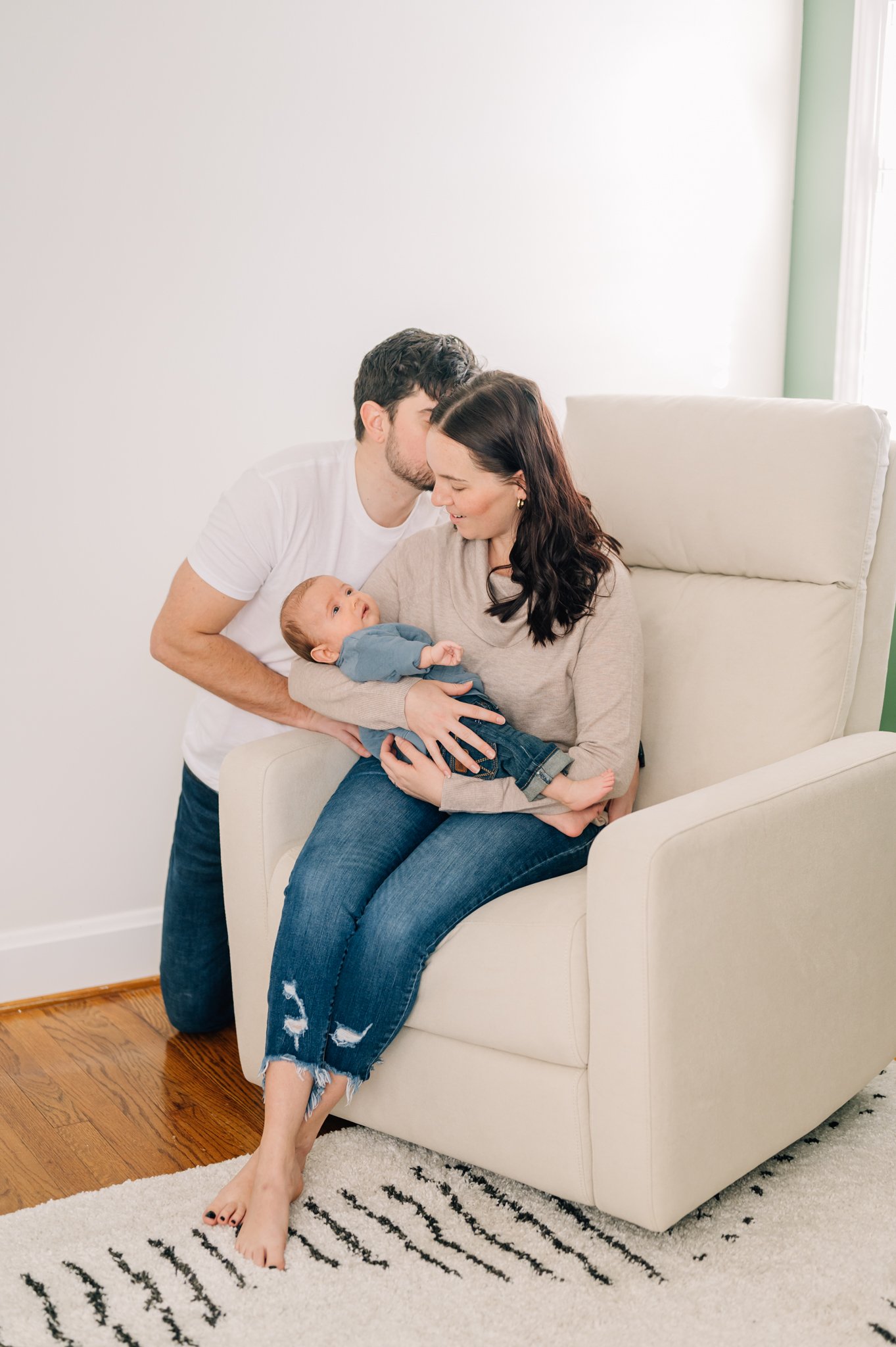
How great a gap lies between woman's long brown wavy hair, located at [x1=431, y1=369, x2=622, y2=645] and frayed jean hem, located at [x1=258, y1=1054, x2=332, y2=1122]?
25.5 inches

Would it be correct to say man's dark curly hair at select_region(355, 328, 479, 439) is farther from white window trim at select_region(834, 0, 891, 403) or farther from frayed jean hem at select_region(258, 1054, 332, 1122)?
white window trim at select_region(834, 0, 891, 403)

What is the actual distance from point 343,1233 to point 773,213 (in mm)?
2455

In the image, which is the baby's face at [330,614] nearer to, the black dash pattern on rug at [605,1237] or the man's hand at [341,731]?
the man's hand at [341,731]

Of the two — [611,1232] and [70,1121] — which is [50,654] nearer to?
[70,1121]

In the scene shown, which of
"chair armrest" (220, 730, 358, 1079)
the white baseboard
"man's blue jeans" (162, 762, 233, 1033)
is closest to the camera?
"chair armrest" (220, 730, 358, 1079)

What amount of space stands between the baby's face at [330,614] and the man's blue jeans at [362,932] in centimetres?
32

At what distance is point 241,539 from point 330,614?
22 cm

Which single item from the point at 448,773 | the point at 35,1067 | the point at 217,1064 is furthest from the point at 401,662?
the point at 35,1067

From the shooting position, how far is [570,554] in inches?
69.8

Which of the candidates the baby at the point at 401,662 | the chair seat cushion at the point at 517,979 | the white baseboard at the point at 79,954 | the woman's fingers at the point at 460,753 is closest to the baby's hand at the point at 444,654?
the baby at the point at 401,662

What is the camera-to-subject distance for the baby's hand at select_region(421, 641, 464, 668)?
1754 millimetres

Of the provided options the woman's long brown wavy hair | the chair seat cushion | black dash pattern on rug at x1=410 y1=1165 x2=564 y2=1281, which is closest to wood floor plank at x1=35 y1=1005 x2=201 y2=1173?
black dash pattern on rug at x1=410 y1=1165 x2=564 y2=1281

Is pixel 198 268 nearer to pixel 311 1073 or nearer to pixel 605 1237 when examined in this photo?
pixel 311 1073

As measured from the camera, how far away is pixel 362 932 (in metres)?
1.61
